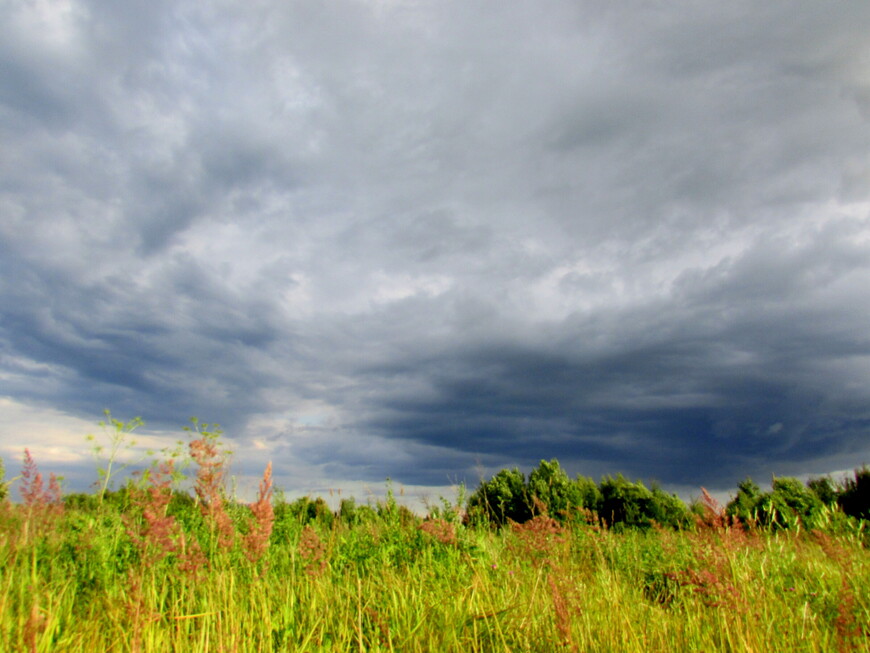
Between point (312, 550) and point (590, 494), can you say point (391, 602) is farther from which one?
point (590, 494)

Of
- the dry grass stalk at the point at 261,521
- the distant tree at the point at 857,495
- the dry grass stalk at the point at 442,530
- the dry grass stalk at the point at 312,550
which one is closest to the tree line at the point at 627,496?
the distant tree at the point at 857,495

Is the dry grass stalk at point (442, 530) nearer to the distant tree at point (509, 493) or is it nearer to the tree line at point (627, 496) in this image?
the tree line at point (627, 496)

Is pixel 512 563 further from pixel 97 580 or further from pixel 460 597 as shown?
pixel 97 580

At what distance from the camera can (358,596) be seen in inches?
140

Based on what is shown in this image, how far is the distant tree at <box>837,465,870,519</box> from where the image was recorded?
16.5 m

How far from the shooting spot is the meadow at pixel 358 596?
3.04 m

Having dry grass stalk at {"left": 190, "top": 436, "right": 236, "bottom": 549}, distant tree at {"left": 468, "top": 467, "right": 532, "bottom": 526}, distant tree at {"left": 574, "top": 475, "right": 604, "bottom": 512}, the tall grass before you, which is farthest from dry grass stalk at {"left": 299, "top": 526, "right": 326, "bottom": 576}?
distant tree at {"left": 574, "top": 475, "right": 604, "bottom": 512}

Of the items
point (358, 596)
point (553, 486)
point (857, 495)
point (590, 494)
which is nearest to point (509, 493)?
point (553, 486)

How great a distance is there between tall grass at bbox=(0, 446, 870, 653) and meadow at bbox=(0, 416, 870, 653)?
0.06ft

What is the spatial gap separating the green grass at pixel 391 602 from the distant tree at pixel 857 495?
12.9 metres

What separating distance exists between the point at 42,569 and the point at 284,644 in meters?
3.45

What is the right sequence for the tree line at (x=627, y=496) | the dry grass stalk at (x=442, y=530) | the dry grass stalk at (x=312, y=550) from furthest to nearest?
the tree line at (x=627, y=496) → the dry grass stalk at (x=442, y=530) → the dry grass stalk at (x=312, y=550)

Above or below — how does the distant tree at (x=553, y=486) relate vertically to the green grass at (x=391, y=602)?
above

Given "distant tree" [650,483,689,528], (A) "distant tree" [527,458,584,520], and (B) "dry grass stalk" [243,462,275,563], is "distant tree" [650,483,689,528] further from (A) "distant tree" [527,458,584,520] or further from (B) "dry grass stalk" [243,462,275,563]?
(B) "dry grass stalk" [243,462,275,563]
